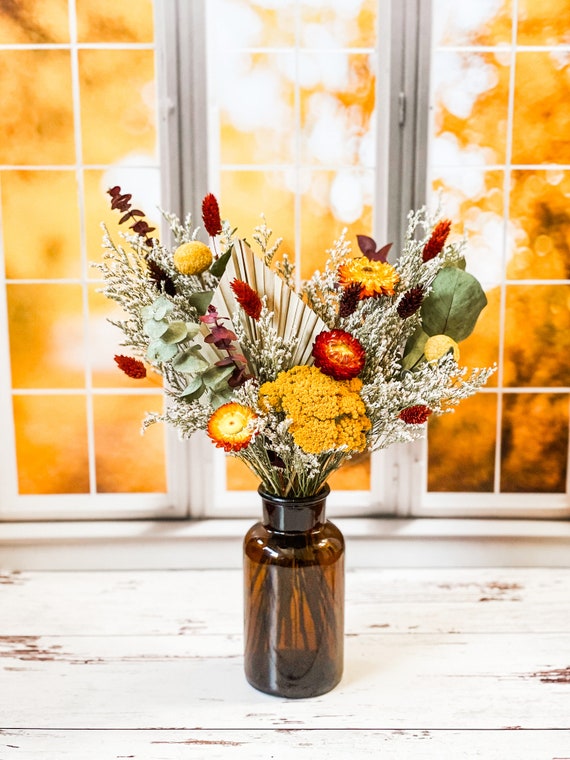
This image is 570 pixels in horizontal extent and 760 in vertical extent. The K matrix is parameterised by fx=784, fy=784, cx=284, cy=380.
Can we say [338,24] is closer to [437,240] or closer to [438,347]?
[437,240]

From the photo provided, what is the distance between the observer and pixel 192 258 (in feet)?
3.73

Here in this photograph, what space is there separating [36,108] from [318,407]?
3.78ft

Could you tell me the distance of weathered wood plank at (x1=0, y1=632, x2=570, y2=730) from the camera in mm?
1300

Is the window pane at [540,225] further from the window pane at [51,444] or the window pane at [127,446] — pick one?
the window pane at [51,444]

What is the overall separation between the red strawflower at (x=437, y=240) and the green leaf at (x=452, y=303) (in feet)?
0.16

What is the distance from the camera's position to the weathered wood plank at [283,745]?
1210 mm

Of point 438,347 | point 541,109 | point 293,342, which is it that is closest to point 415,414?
point 438,347

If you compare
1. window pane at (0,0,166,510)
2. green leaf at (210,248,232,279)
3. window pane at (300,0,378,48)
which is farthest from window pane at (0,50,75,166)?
green leaf at (210,248,232,279)

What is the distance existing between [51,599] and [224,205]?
990 millimetres

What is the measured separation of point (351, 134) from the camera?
184cm

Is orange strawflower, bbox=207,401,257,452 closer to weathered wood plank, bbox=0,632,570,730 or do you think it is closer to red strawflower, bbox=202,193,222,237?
red strawflower, bbox=202,193,222,237

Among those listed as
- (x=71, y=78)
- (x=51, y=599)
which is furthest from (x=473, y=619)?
(x=71, y=78)

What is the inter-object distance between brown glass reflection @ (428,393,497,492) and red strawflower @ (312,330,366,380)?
33.9 inches

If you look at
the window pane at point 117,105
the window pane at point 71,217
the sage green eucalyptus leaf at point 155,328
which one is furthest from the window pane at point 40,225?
the sage green eucalyptus leaf at point 155,328
